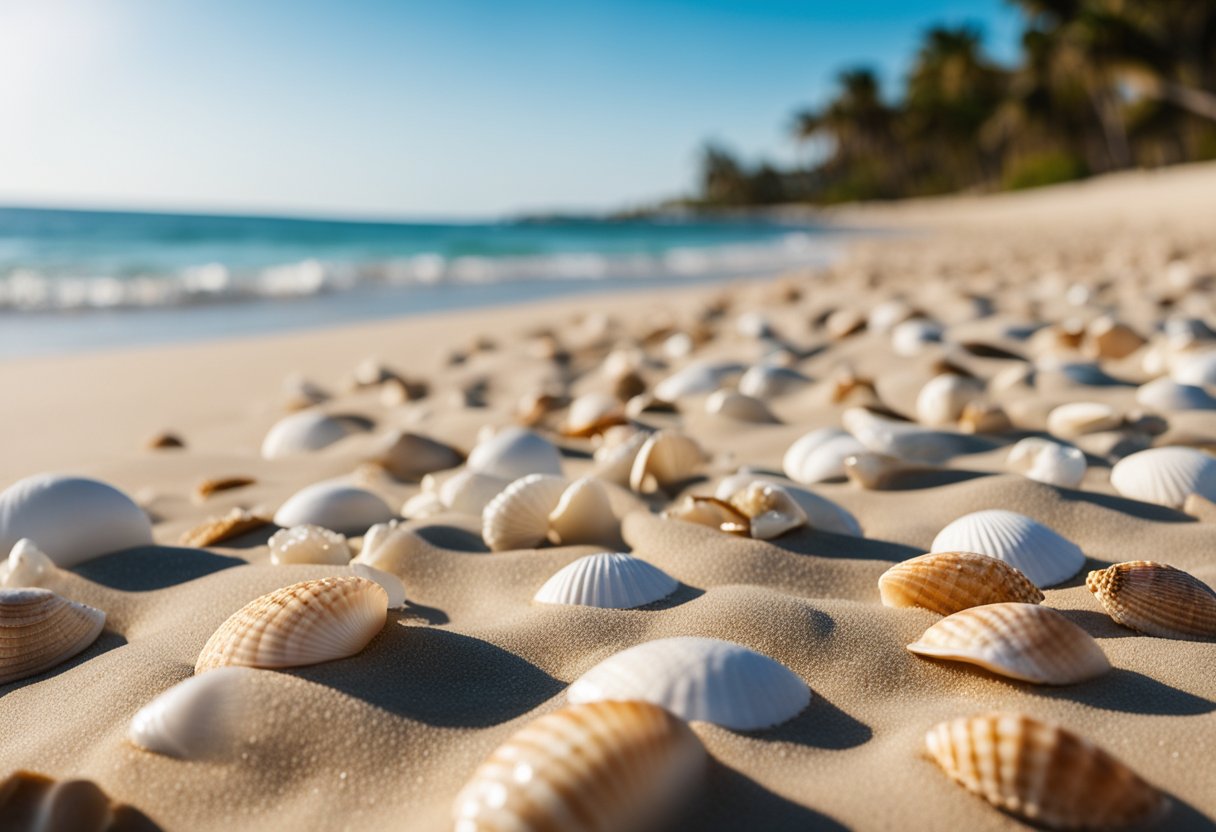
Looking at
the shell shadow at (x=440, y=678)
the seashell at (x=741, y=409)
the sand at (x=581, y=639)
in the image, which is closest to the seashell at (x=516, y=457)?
the sand at (x=581, y=639)

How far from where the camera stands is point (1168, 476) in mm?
1963

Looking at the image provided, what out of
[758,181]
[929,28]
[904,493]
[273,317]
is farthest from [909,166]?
[904,493]

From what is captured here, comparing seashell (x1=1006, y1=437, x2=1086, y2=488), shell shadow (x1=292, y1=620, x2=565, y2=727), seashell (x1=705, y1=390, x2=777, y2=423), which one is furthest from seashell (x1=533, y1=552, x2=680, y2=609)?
seashell (x1=705, y1=390, x2=777, y2=423)

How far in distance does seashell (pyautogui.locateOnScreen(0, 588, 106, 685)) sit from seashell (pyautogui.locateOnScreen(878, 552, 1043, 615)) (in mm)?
1319

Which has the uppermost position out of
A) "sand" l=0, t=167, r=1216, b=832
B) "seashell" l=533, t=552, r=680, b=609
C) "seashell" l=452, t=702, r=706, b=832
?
"seashell" l=452, t=702, r=706, b=832

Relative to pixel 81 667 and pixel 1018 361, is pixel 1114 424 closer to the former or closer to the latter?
pixel 1018 361

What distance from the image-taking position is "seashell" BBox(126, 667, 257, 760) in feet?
3.62

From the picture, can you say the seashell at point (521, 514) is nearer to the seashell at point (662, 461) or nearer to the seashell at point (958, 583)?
the seashell at point (662, 461)

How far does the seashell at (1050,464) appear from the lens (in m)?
2.07

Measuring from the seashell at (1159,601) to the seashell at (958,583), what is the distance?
0.11 m

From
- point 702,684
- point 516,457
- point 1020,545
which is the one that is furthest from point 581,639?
point 516,457

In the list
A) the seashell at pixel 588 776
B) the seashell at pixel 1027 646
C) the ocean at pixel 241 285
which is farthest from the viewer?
the ocean at pixel 241 285

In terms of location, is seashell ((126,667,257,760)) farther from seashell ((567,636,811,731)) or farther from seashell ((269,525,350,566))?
seashell ((269,525,350,566))

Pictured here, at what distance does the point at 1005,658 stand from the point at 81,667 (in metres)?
1.34
